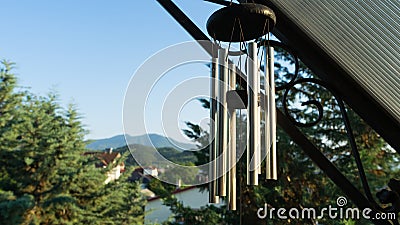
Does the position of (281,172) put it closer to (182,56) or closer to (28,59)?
(182,56)

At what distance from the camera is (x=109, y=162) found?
677cm

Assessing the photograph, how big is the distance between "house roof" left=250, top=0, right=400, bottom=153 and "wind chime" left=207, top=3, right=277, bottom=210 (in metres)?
0.21

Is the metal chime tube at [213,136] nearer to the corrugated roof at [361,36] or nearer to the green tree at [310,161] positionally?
the corrugated roof at [361,36]

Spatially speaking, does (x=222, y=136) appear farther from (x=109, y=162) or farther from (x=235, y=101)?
(x=109, y=162)

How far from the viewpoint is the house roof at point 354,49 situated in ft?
2.66

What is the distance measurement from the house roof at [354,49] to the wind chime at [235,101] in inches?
8.4

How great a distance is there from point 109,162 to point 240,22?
20.9ft

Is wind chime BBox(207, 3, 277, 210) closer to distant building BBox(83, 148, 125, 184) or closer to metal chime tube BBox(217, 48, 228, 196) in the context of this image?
metal chime tube BBox(217, 48, 228, 196)

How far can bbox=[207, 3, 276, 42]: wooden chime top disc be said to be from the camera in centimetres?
70
